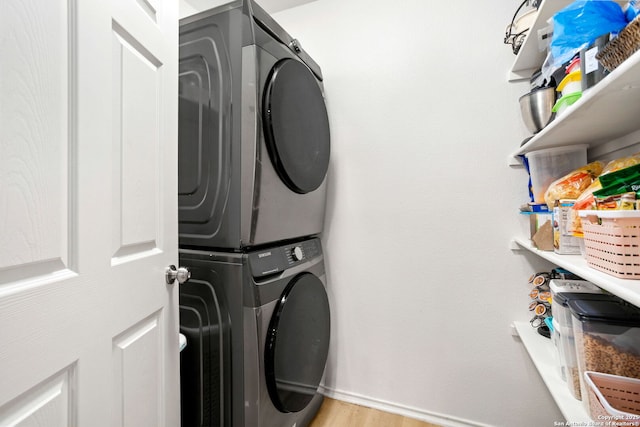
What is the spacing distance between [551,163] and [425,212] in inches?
23.7

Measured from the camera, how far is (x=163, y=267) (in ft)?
2.99

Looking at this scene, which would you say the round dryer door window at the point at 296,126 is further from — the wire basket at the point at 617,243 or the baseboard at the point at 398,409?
the baseboard at the point at 398,409

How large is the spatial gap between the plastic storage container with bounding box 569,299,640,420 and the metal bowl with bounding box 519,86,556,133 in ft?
2.35

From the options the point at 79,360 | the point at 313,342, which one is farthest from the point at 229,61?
the point at 313,342

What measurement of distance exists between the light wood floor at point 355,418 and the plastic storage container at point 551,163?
1.40m

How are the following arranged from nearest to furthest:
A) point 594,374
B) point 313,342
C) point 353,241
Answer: point 594,374 < point 313,342 < point 353,241

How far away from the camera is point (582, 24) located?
2.51ft

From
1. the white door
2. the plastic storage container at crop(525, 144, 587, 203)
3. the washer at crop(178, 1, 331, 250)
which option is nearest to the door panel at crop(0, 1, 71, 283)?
the white door

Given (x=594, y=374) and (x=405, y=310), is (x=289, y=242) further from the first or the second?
(x=594, y=374)

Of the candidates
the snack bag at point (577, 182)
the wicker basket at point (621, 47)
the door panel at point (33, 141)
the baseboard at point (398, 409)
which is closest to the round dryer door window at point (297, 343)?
the baseboard at point (398, 409)

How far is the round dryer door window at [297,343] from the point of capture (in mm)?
1111

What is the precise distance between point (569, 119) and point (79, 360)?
1.45 m

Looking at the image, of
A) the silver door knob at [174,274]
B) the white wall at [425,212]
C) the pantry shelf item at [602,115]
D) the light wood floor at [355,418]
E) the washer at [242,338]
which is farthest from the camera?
the light wood floor at [355,418]

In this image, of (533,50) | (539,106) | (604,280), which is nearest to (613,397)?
(604,280)
